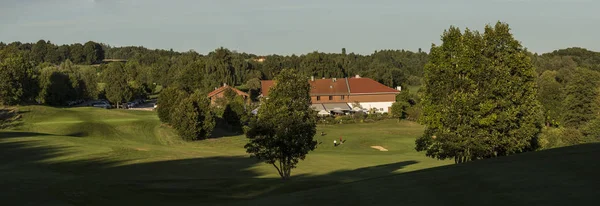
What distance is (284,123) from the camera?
31734 mm

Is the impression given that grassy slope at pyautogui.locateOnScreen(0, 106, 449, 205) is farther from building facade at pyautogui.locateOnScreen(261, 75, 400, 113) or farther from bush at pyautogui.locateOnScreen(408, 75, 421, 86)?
bush at pyautogui.locateOnScreen(408, 75, 421, 86)

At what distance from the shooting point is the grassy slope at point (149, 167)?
24953 mm

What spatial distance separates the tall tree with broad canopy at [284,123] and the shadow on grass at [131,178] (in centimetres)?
183

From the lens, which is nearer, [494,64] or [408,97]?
[494,64]

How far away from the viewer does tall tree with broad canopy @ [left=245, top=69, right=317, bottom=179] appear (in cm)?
3197

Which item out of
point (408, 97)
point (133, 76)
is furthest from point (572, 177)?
point (133, 76)

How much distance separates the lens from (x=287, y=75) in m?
33.1

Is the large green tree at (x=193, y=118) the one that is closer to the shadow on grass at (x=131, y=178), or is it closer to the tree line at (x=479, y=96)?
the shadow on grass at (x=131, y=178)

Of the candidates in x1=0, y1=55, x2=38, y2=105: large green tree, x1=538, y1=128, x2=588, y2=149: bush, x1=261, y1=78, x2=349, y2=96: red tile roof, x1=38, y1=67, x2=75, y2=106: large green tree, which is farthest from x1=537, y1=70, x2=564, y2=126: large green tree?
x1=38, y1=67, x2=75, y2=106: large green tree

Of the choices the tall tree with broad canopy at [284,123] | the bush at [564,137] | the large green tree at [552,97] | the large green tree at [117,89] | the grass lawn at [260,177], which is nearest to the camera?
the grass lawn at [260,177]

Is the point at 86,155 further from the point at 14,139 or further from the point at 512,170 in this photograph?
the point at 512,170

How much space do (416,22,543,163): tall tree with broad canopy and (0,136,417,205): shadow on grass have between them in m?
5.80

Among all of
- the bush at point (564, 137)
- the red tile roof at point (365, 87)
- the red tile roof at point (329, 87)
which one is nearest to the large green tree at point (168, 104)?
the bush at point (564, 137)

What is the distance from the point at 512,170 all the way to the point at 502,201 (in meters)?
5.23
